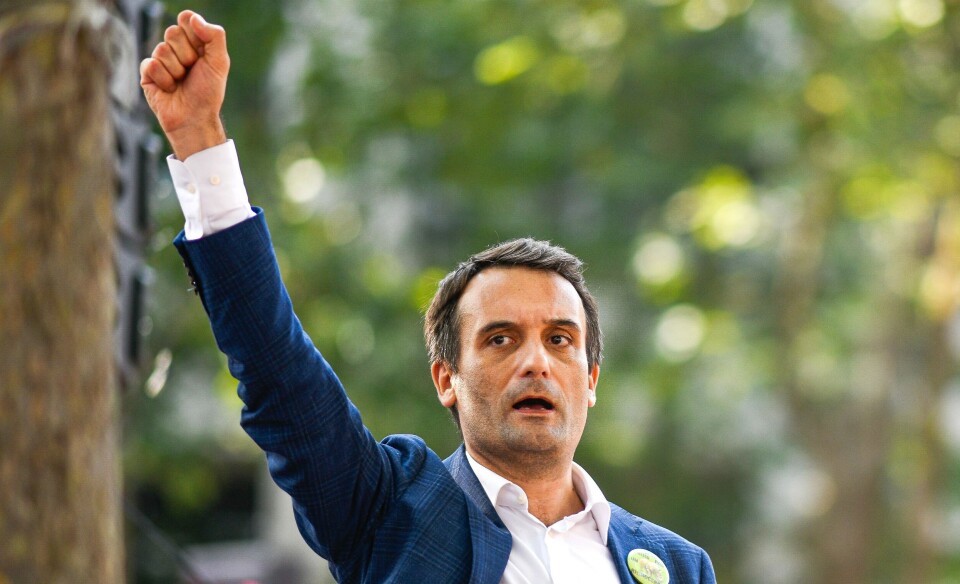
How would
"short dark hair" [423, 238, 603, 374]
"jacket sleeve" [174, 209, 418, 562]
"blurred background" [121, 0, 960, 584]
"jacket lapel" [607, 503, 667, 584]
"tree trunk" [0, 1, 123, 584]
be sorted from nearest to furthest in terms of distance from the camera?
1. "jacket sleeve" [174, 209, 418, 562]
2. "jacket lapel" [607, 503, 667, 584]
3. "short dark hair" [423, 238, 603, 374]
4. "tree trunk" [0, 1, 123, 584]
5. "blurred background" [121, 0, 960, 584]

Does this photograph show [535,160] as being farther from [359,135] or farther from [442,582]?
[442,582]

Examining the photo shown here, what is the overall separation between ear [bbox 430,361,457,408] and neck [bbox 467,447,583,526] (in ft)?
0.40

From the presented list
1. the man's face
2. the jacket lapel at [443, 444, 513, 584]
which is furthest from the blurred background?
the jacket lapel at [443, 444, 513, 584]

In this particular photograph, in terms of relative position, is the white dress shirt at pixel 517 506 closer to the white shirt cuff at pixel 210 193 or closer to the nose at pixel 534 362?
the white shirt cuff at pixel 210 193

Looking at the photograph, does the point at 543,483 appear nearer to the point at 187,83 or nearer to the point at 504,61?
the point at 187,83

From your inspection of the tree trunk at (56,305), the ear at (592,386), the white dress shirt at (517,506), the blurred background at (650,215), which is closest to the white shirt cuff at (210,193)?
the white dress shirt at (517,506)

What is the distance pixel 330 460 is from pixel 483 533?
0.33 metres

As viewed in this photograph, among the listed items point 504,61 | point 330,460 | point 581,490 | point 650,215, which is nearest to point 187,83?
point 330,460

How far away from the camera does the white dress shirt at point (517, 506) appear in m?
2.18

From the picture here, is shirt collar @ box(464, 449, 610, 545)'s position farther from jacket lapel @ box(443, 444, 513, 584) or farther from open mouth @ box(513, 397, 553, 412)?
open mouth @ box(513, 397, 553, 412)

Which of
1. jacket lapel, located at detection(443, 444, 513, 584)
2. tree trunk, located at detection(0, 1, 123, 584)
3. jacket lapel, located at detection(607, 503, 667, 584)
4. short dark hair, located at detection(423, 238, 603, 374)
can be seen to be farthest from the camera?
tree trunk, located at detection(0, 1, 123, 584)

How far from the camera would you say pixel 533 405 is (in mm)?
2537

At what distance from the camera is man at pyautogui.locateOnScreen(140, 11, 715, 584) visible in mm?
2182

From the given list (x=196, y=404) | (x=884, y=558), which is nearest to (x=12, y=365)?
(x=196, y=404)
